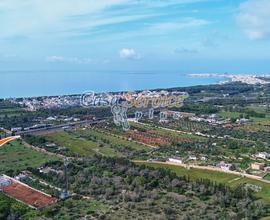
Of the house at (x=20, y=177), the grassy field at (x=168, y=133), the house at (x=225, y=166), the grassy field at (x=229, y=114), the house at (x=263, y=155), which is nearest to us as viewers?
the house at (x=20, y=177)

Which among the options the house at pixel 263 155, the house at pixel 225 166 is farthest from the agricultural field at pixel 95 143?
the house at pixel 263 155

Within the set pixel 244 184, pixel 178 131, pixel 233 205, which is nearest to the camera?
pixel 233 205

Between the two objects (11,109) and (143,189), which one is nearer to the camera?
(143,189)

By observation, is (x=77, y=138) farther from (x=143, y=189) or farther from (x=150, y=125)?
(x=143, y=189)

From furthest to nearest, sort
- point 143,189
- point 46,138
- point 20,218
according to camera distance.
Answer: point 46,138 → point 143,189 → point 20,218

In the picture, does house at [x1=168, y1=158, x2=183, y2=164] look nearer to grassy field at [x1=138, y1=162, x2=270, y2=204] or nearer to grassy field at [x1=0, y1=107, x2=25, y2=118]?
grassy field at [x1=138, y1=162, x2=270, y2=204]

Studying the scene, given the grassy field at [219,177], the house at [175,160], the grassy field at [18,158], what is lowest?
the grassy field at [219,177]

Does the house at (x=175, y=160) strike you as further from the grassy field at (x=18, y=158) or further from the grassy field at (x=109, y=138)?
the grassy field at (x=18, y=158)

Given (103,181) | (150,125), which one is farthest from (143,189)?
(150,125)

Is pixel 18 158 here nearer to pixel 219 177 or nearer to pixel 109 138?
pixel 109 138
